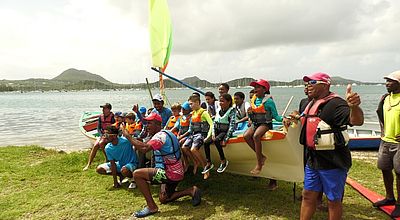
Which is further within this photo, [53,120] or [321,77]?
[53,120]

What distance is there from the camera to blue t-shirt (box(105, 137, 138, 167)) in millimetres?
5852

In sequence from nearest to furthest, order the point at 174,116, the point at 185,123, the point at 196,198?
the point at 196,198 → the point at 185,123 → the point at 174,116

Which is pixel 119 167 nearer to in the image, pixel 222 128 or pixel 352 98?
pixel 222 128

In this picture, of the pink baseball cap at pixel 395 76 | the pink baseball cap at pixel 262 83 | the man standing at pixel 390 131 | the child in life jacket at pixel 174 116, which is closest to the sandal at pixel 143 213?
the child in life jacket at pixel 174 116

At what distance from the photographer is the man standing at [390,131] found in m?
4.12

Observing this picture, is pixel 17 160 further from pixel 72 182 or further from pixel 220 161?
pixel 220 161

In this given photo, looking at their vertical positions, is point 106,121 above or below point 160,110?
below

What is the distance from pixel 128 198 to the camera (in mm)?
5395

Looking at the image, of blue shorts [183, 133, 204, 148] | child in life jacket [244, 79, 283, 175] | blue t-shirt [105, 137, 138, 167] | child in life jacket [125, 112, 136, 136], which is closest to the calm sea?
child in life jacket [125, 112, 136, 136]

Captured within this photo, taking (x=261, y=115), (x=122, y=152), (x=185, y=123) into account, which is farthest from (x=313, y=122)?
(x=122, y=152)

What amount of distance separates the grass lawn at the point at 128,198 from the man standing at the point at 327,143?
125 centimetres

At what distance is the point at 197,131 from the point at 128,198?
162 centimetres

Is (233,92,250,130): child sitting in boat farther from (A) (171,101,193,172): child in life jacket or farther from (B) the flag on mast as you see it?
(B) the flag on mast

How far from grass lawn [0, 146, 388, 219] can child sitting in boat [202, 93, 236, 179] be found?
583 millimetres
